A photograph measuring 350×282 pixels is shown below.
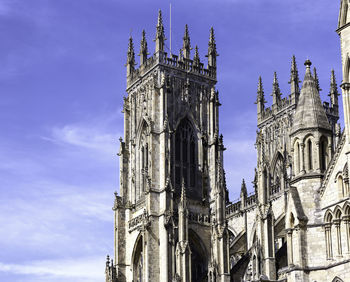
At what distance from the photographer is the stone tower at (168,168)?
5703 centimetres

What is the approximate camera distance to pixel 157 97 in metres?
61.5

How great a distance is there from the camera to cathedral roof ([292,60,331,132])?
29.5 metres

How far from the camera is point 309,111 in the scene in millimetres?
29656

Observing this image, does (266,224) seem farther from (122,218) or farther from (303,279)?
(303,279)

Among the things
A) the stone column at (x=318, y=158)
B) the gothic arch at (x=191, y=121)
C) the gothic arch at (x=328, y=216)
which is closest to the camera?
the gothic arch at (x=328, y=216)

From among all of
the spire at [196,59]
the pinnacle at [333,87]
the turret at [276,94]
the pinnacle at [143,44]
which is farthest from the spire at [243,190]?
the pinnacle at [143,44]

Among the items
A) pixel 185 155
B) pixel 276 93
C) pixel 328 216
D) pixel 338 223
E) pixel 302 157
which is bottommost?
pixel 338 223

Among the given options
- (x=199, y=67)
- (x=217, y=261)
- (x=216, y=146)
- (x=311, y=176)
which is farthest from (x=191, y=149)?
(x=311, y=176)

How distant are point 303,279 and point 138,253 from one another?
34206mm

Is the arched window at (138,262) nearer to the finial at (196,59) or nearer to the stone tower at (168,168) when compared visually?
the stone tower at (168,168)

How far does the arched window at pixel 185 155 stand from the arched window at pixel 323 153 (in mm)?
31835

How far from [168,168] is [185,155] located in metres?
3.07

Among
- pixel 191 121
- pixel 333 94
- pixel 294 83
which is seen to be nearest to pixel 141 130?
pixel 191 121

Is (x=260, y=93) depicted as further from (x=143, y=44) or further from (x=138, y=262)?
(x=138, y=262)
